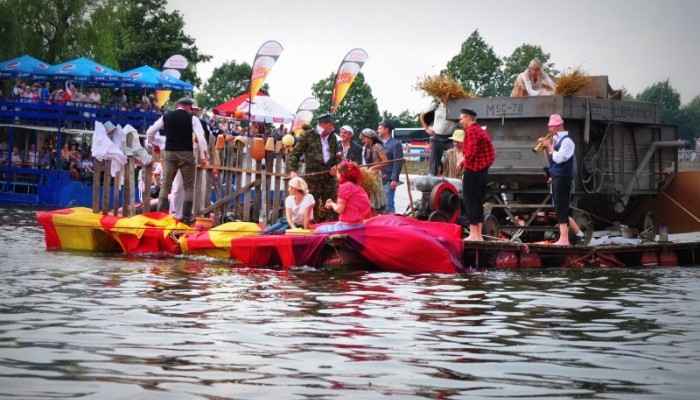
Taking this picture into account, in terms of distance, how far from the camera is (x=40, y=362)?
841 centimetres

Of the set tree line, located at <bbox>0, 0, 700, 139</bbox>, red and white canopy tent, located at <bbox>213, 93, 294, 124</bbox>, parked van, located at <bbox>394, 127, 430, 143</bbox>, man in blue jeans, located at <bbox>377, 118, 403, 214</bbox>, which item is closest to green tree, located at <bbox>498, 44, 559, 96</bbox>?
tree line, located at <bbox>0, 0, 700, 139</bbox>

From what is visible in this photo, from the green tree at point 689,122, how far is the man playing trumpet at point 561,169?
12652 centimetres

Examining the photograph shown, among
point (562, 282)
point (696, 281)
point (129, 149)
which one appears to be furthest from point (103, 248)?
point (696, 281)

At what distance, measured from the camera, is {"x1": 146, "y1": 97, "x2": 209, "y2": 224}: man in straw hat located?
62.9 feet

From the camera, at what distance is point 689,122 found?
145 m

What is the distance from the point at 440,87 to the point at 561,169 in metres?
3.66

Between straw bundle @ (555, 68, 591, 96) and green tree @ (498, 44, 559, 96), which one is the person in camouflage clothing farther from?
green tree @ (498, 44, 559, 96)

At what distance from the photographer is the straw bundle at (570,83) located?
19594 mm

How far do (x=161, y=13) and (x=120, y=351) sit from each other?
69.5 meters

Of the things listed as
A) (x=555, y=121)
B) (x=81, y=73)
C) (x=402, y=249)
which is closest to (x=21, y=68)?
(x=81, y=73)

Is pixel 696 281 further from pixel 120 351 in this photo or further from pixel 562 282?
pixel 120 351

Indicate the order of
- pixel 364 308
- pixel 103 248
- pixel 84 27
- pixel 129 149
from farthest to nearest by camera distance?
1. pixel 84 27
2. pixel 129 149
3. pixel 103 248
4. pixel 364 308

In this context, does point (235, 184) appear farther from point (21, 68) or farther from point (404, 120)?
point (404, 120)

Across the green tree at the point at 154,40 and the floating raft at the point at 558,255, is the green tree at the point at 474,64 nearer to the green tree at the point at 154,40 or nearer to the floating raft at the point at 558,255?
the green tree at the point at 154,40
